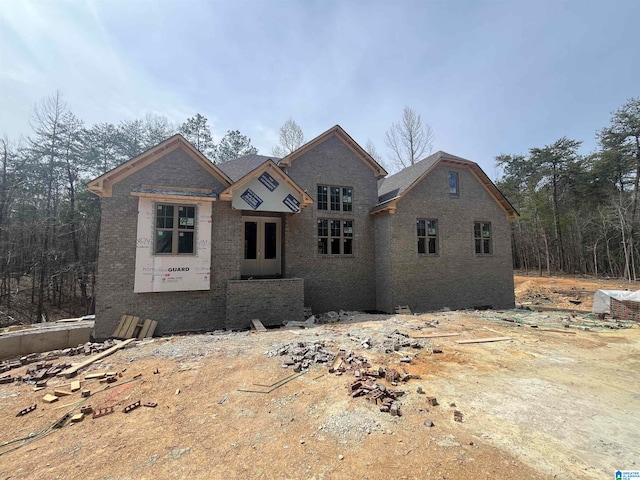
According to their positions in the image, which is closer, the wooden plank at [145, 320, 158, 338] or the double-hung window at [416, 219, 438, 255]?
the wooden plank at [145, 320, 158, 338]

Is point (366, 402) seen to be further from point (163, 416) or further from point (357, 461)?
point (163, 416)

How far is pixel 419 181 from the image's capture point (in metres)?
13.4

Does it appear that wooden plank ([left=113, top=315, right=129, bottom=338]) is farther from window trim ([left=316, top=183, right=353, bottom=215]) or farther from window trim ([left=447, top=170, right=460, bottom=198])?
window trim ([left=447, top=170, right=460, bottom=198])

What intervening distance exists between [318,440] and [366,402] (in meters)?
1.07

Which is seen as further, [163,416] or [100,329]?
[100,329]

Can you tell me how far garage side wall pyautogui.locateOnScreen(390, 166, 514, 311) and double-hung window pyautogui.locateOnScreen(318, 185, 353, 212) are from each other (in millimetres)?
2199

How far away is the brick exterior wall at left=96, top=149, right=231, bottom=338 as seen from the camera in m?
8.51

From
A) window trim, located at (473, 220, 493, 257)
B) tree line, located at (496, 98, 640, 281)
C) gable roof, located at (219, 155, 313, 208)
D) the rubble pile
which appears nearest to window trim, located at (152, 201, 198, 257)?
gable roof, located at (219, 155, 313, 208)

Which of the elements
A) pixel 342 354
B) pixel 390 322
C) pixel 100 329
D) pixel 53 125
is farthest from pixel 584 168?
pixel 53 125

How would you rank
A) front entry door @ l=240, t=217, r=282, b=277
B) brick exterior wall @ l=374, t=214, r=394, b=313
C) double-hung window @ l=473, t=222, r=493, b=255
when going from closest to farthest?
front entry door @ l=240, t=217, r=282, b=277 → brick exterior wall @ l=374, t=214, r=394, b=313 → double-hung window @ l=473, t=222, r=493, b=255

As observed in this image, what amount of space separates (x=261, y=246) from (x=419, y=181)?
788 centimetres

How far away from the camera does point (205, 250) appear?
937cm

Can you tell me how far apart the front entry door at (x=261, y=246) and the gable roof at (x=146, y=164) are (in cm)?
241

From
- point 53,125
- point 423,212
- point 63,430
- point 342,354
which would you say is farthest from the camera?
point 53,125
